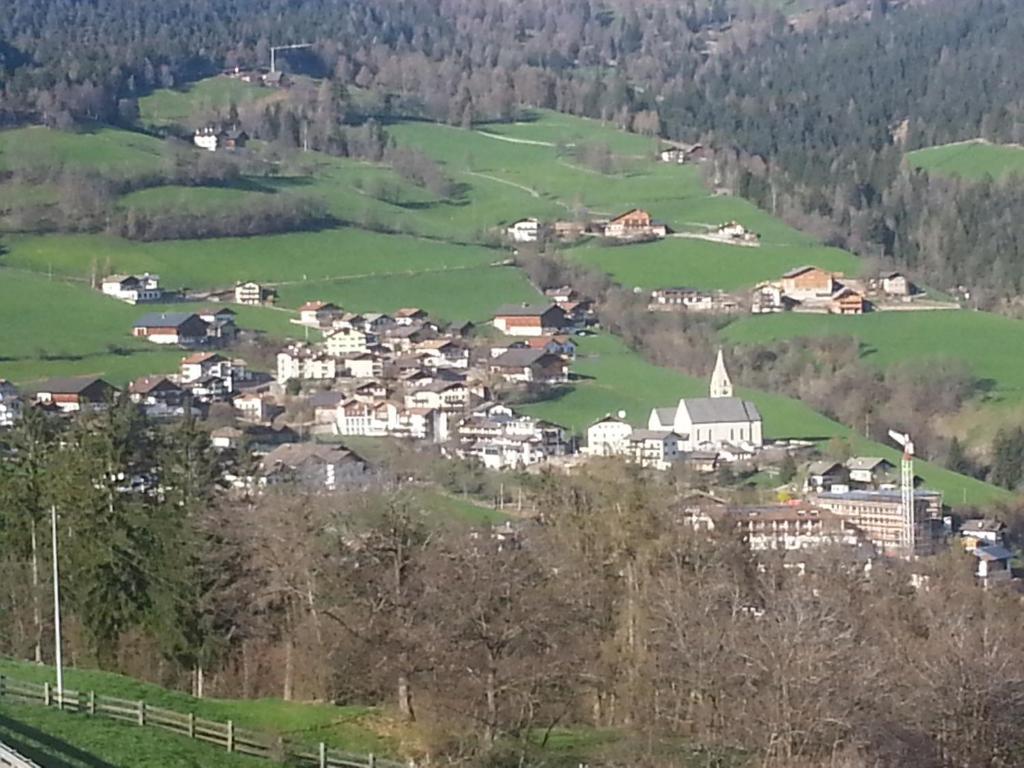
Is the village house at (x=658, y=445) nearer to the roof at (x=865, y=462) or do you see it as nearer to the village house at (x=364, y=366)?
the roof at (x=865, y=462)

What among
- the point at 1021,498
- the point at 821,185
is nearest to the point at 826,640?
the point at 1021,498

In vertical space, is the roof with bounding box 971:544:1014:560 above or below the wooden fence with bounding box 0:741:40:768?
below

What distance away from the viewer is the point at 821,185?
7712 cm

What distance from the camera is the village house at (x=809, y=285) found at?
54.9 metres

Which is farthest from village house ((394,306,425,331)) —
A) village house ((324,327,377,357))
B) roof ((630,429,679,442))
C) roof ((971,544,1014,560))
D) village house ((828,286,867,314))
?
roof ((971,544,1014,560))

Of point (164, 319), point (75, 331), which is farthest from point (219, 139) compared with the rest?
point (75, 331)

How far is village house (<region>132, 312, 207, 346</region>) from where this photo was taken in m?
47.8

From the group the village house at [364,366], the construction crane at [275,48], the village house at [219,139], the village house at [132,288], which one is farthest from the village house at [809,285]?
the construction crane at [275,48]

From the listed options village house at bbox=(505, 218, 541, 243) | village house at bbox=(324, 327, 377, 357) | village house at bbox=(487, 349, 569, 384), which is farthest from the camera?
village house at bbox=(505, 218, 541, 243)

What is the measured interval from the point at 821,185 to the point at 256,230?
26309mm

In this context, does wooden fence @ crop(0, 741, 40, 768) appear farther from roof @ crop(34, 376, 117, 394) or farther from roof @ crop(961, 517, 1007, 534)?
roof @ crop(34, 376, 117, 394)

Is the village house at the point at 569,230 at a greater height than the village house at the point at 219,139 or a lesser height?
lesser

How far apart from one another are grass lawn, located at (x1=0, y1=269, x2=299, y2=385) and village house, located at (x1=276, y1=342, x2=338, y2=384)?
2433 millimetres

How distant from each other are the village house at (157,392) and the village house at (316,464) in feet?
10.0
